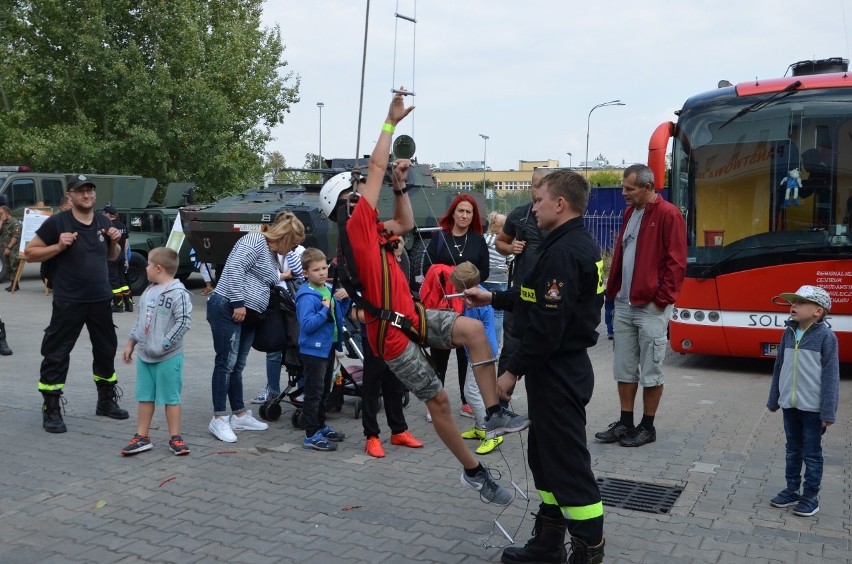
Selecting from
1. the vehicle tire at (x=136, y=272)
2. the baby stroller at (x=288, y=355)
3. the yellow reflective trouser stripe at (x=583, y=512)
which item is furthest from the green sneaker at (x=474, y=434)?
the vehicle tire at (x=136, y=272)

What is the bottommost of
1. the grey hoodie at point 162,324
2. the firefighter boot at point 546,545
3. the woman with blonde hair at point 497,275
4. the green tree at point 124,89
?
the firefighter boot at point 546,545

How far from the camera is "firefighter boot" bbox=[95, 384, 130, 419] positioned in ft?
25.2

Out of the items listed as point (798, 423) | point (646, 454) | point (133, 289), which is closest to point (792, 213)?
point (646, 454)

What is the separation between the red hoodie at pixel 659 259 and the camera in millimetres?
6871

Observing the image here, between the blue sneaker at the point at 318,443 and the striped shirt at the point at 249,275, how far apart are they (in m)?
1.13

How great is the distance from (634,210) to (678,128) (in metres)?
3.61

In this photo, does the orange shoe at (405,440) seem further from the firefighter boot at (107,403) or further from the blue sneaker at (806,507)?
the blue sneaker at (806,507)

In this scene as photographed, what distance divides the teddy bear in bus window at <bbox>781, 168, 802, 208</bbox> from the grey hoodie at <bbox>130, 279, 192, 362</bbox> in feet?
22.0

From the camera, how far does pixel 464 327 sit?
5.07 m

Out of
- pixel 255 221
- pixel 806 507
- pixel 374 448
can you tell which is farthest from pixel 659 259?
pixel 255 221

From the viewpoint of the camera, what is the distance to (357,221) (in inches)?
199

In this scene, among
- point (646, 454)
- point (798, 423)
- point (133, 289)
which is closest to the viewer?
point (798, 423)

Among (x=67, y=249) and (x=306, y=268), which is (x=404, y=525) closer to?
(x=306, y=268)

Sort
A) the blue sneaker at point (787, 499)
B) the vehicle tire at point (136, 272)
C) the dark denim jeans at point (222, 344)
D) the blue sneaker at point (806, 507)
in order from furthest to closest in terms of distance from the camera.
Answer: the vehicle tire at point (136, 272), the dark denim jeans at point (222, 344), the blue sneaker at point (787, 499), the blue sneaker at point (806, 507)
